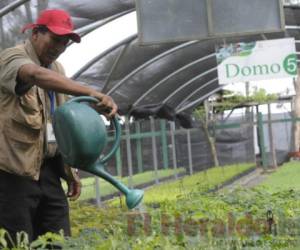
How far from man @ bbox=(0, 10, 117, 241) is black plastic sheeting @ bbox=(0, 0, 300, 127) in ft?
19.8

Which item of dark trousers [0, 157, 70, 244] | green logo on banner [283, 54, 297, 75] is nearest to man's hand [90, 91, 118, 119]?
dark trousers [0, 157, 70, 244]

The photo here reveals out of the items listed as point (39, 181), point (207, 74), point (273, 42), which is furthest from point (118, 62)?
point (39, 181)

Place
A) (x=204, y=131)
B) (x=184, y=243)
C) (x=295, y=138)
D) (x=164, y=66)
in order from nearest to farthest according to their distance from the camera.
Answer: (x=184, y=243), (x=164, y=66), (x=204, y=131), (x=295, y=138)

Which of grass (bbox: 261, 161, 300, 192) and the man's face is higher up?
the man's face

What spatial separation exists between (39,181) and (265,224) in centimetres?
107

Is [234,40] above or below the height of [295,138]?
above

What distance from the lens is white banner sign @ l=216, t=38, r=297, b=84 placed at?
12273 mm

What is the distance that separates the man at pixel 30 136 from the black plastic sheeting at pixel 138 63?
602 cm

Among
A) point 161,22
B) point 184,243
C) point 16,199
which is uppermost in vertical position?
point 161,22

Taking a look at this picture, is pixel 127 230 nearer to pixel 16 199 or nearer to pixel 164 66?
pixel 16 199

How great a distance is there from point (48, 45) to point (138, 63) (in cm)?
1182

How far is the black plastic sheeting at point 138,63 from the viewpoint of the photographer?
999 cm

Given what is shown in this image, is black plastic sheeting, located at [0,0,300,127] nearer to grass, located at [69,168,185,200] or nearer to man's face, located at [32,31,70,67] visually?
grass, located at [69,168,185,200]

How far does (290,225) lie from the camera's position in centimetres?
349
